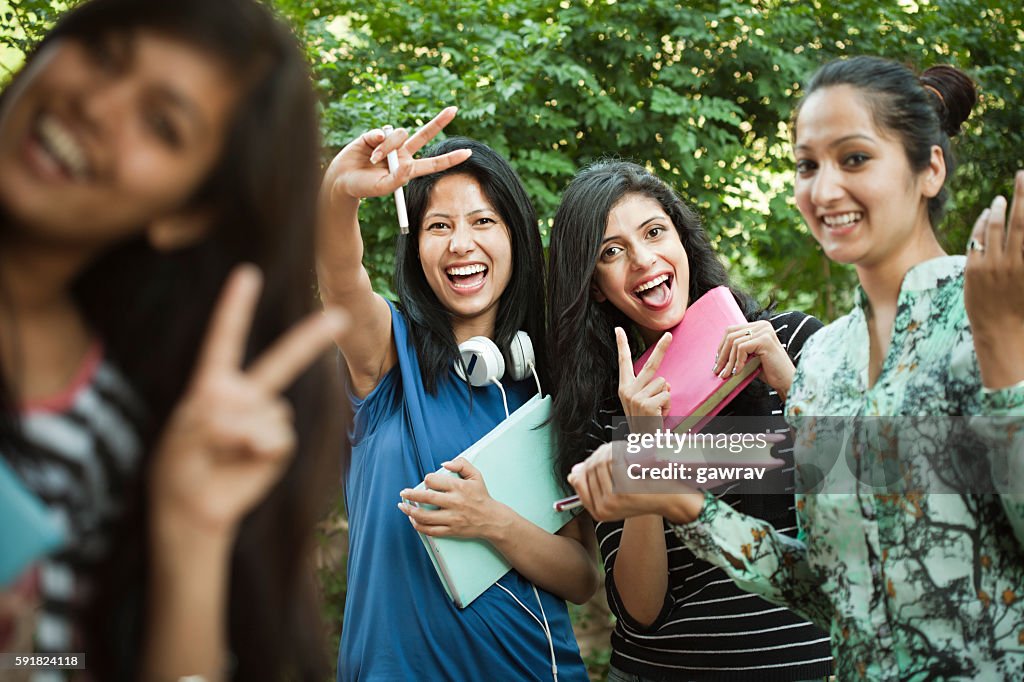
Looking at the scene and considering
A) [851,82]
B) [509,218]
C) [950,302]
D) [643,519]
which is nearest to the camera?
[950,302]

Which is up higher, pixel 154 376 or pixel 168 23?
pixel 168 23

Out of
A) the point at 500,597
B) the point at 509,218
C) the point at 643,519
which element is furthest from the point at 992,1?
the point at 500,597

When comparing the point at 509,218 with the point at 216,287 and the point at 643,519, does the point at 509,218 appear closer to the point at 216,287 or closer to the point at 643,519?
the point at 643,519

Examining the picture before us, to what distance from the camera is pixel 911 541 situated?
5.15ft

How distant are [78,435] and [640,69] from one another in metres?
3.56

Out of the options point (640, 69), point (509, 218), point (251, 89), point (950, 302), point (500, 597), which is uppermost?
Answer: point (640, 69)

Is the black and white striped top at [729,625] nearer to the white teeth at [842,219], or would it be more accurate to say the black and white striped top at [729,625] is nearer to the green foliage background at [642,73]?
the white teeth at [842,219]

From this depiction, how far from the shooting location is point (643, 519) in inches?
91.0

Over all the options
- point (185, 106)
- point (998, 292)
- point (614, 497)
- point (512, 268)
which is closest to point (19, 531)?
point (185, 106)

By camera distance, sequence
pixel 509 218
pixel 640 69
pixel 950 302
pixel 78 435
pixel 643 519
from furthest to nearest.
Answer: pixel 640 69, pixel 509 218, pixel 643 519, pixel 950 302, pixel 78 435

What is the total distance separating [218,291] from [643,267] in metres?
1.55

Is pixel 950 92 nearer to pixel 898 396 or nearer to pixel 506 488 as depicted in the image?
pixel 898 396

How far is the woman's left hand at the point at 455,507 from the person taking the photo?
7.50 ft

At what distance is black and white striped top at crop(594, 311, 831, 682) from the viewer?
2.35 metres
